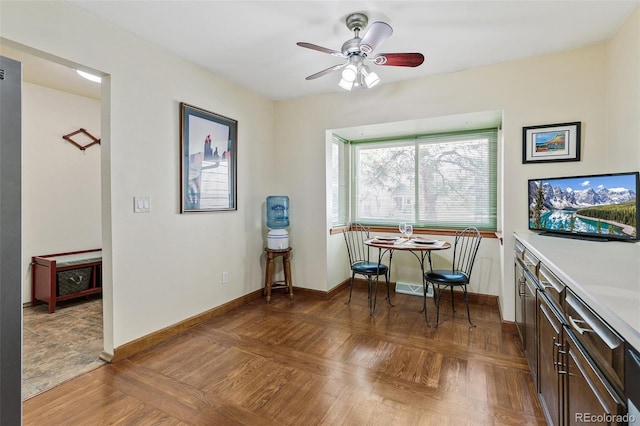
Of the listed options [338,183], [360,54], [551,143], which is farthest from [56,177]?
[551,143]

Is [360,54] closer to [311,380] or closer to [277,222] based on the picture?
[277,222]

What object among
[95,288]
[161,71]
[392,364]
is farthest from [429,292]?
[95,288]

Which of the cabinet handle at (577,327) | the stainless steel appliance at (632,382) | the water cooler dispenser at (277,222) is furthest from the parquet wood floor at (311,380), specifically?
the stainless steel appliance at (632,382)

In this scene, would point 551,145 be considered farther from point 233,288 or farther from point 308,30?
point 233,288

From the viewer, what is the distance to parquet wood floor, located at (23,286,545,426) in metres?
1.70

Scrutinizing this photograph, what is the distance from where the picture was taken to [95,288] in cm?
363

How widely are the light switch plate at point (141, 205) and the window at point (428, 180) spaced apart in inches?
112

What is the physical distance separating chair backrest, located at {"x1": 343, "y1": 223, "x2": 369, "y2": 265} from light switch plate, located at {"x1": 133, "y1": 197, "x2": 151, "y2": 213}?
2632 millimetres

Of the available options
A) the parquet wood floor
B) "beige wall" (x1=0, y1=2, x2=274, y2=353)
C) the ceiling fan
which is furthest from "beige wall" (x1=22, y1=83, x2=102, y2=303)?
the ceiling fan

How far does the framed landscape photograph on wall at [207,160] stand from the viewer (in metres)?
2.83

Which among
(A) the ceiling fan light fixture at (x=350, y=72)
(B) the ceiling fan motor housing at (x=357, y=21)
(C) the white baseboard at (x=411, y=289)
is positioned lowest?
(C) the white baseboard at (x=411, y=289)

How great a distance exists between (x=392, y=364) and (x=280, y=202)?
231cm

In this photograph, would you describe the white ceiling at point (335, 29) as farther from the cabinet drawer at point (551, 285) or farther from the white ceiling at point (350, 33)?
the cabinet drawer at point (551, 285)

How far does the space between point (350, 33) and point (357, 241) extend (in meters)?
2.81
